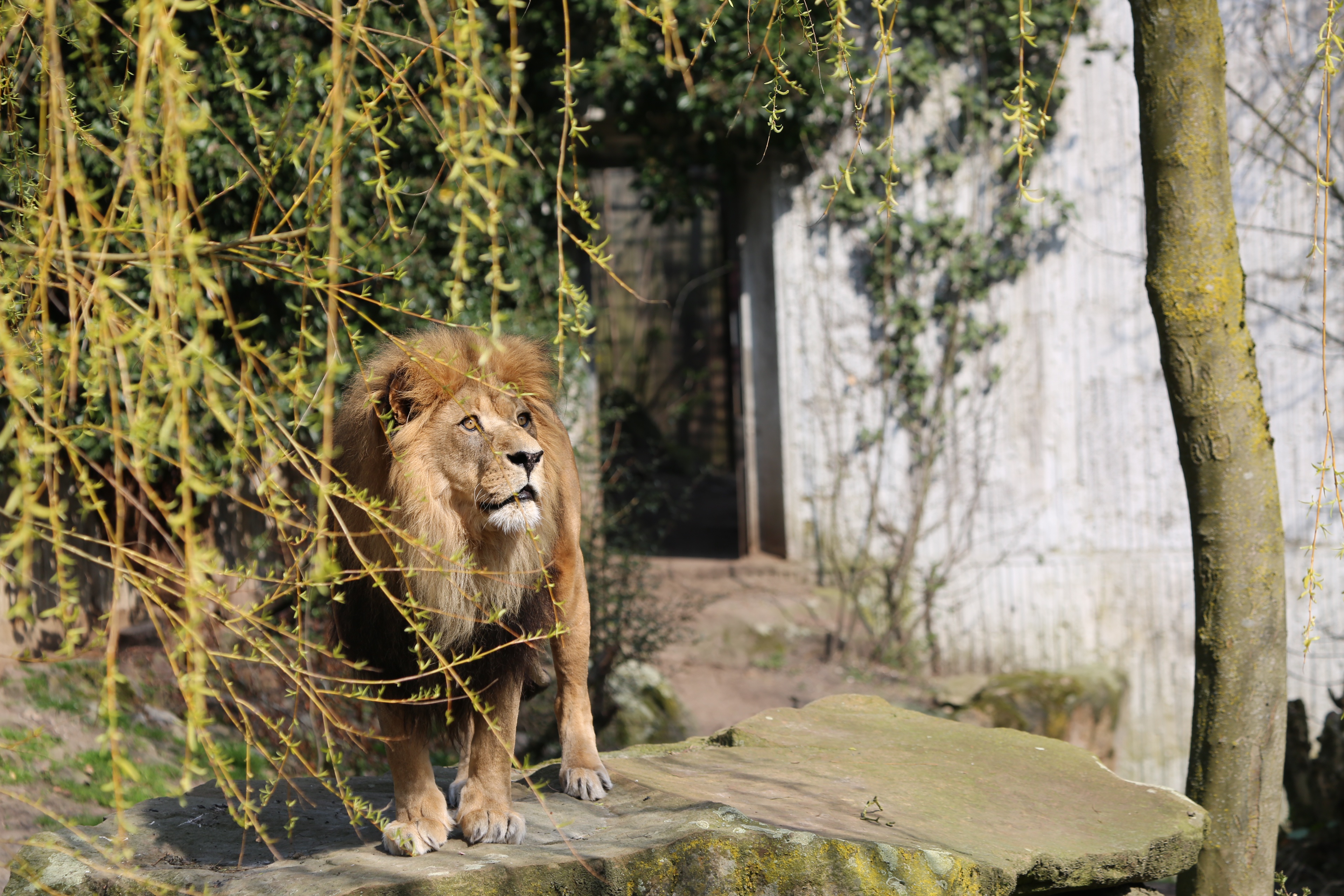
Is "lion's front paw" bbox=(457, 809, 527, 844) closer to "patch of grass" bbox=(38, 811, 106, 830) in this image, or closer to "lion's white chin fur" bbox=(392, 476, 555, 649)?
"lion's white chin fur" bbox=(392, 476, 555, 649)

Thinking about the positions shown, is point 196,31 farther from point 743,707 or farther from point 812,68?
point 743,707

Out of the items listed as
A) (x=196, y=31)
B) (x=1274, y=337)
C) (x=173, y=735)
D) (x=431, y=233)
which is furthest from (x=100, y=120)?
(x=1274, y=337)

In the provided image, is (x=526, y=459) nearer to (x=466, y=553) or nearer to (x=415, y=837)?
(x=466, y=553)

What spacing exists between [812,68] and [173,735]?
535 centimetres

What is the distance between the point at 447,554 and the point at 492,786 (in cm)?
65

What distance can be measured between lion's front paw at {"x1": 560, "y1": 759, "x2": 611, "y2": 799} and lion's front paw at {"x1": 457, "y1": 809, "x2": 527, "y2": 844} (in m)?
0.33

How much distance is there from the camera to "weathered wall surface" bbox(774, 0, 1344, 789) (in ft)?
24.5

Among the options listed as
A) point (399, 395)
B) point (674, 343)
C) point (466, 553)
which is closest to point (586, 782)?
point (466, 553)

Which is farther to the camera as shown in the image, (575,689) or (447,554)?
(575,689)

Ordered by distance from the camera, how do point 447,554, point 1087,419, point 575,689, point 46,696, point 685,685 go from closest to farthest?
point 447,554, point 575,689, point 46,696, point 685,685, point 1087,419

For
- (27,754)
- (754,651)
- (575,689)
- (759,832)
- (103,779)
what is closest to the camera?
(759,832)

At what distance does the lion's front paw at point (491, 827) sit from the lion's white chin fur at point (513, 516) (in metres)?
0.76

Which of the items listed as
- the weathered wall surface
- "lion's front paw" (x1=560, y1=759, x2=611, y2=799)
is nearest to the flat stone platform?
"lion's front paw" (x1=560, y1=759, x2=611, y2=799)

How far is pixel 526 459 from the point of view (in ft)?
9.50
